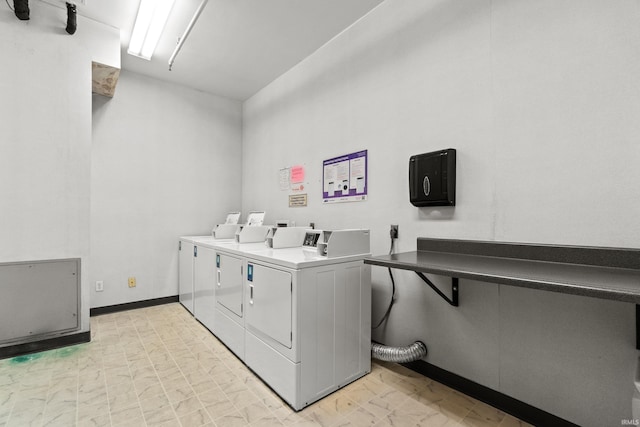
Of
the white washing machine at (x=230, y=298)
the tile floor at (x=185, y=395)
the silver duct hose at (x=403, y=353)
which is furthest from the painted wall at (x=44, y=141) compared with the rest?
the silver duct hose at (x=403, y=353)

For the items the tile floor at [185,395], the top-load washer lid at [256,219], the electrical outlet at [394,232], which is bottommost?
the tile floor at [185,395]

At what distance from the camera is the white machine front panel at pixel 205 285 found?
295cm

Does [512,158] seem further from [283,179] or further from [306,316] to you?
[283,179]

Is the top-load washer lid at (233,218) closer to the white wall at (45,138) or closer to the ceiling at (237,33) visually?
the white wall at (45,138)

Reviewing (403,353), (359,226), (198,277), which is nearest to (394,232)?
(359,226)

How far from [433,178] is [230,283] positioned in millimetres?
1914

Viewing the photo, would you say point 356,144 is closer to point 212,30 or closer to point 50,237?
point 212,30

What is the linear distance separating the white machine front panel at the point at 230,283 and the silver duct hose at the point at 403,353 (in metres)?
1.19

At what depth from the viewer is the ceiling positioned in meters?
2.57

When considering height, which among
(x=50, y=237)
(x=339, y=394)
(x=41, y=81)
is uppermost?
(x=41, y=81)

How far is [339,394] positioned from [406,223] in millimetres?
1335

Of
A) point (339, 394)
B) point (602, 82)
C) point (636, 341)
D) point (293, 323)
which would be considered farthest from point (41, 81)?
point (636, 341)

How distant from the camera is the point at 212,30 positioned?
2887 millimetres

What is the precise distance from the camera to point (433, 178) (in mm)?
2035
